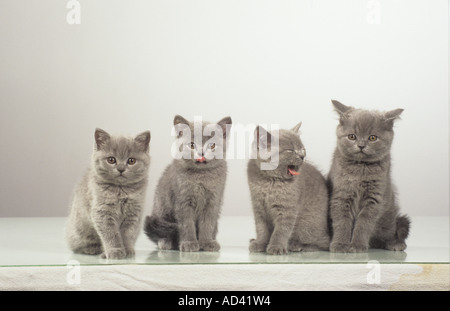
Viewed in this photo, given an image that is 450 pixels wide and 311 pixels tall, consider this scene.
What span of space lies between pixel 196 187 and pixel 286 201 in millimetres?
356

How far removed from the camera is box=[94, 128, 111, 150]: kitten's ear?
2436 mm

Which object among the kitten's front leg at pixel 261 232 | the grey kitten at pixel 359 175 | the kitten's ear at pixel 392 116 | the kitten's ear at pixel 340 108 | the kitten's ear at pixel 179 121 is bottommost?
the kitten's front leg at pixel 261 232

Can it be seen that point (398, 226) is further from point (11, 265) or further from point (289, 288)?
point (11, 265)

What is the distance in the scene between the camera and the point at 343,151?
8.43 ft

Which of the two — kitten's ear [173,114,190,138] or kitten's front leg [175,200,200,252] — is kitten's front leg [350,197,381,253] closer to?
kitten's front leg [175,200,200,252]

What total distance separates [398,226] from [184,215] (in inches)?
36.3

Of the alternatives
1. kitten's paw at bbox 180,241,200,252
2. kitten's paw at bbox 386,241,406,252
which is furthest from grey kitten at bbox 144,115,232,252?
kitten's paw at bbox 386,241,406,252

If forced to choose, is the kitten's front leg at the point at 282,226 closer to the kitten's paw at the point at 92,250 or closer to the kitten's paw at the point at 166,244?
the kitten's paw at the point at 166,244

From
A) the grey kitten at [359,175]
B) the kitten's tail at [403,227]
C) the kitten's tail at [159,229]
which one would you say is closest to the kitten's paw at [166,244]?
the kitten's tail at [159,229]

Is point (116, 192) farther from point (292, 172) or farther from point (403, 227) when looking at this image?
point (403, 227)

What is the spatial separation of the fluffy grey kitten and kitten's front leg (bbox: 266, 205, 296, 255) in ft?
1.71

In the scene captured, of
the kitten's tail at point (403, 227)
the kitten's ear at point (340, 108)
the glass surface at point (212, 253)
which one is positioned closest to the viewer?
the glass surface at point (212, 253)

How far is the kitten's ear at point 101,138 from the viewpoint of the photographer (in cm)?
244

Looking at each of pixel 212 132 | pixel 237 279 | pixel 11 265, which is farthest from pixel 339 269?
pixel 11 265
